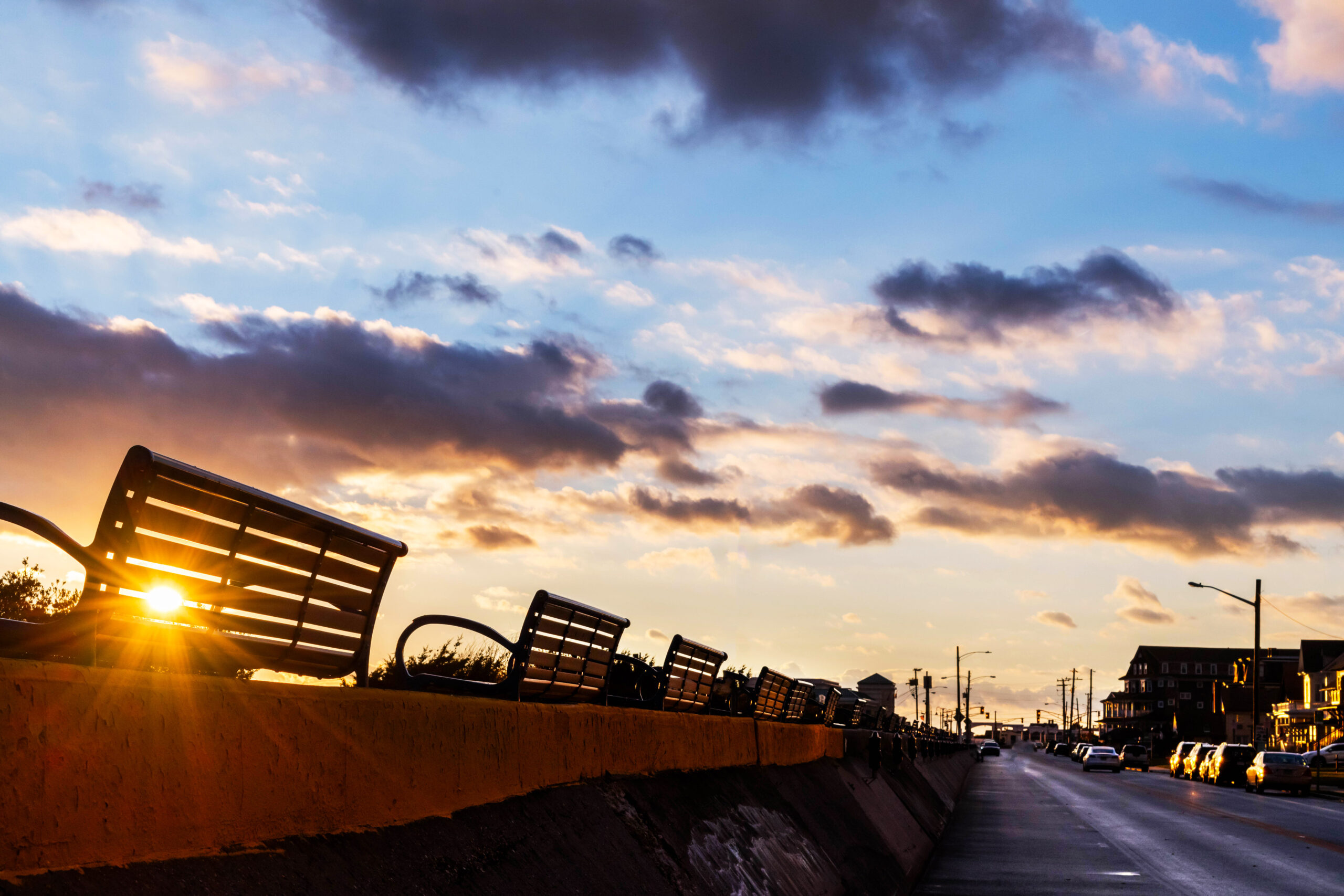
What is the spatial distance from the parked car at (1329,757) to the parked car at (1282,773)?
1341 cm

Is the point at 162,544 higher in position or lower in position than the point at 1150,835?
higher

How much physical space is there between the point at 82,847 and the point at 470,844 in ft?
6.33

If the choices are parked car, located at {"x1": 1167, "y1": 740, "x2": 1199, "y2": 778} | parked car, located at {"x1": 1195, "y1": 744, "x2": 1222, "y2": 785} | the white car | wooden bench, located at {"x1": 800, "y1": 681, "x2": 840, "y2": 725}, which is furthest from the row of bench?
the white car

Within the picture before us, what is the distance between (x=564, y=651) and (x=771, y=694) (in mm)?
8044

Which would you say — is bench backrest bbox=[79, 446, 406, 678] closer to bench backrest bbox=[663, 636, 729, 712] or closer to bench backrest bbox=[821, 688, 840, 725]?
bench backrest bbox=[663, 636, 729, 712]

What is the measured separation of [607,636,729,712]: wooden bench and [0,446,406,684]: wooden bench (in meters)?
4.24

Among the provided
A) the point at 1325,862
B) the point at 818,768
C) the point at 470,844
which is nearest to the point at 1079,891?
the point at 818,768

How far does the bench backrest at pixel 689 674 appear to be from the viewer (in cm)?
987

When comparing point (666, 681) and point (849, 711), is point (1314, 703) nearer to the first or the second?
point (849, 711)

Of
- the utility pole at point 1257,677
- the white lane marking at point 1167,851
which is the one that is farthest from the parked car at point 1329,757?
the white lane marking at point 1167,851

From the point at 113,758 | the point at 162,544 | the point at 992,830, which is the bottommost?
the point at 992,830

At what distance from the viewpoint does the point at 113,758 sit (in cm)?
329

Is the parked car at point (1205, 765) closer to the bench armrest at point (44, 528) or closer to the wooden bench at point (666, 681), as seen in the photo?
the wooden bench at point (666, 681)

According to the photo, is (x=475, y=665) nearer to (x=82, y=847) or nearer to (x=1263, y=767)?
(x=82, y=847)
